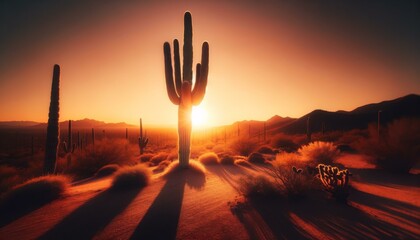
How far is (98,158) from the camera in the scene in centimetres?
1477

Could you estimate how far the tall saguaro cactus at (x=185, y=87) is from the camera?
11055 mm

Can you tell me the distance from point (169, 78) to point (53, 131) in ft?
22.6

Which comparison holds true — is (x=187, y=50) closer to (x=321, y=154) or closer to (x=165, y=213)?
(x=165, y=213)

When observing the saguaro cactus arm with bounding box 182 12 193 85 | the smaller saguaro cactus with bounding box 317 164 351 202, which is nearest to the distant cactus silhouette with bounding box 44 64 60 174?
the saguaro cactus arm with bounding box 182 12 193 85

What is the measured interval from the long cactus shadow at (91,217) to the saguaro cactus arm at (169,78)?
524 centimetres

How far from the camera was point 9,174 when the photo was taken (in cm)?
1420

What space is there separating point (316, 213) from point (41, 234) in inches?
238

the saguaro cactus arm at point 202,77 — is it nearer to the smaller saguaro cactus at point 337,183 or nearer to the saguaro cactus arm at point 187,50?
the saguaro cactus arm at point 187,50

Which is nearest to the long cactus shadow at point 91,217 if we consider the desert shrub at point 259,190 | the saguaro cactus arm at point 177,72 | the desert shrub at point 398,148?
the desert shrub at point 259,190

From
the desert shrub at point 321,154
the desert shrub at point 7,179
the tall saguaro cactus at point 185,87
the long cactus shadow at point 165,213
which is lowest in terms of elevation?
the desert shrub at point 7,179

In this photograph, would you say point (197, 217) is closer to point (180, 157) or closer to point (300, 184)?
point (300, 184)

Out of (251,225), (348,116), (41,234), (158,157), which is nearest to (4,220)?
(41,234)

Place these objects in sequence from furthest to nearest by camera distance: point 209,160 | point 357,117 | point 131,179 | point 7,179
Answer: point 357,117 → point 209,160 → point 7,179 → point 131,179

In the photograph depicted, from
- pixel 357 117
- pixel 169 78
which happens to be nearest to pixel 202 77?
pixel 169 78
